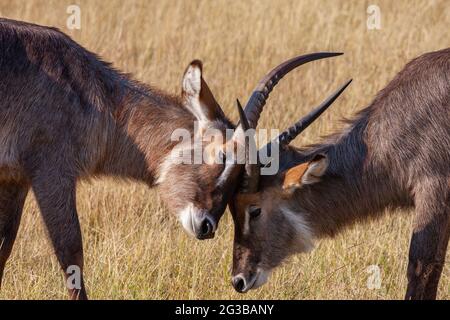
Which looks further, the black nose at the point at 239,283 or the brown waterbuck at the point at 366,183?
the black nose at the point at 239,283

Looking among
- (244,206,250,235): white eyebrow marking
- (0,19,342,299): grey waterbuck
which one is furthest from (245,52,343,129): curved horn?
(244,206,250,235): white eyebrow marking

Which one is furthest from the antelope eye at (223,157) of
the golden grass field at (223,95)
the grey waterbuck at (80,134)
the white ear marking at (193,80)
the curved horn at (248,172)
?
the golden grass field at (223,95)

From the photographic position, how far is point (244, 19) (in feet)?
37.8

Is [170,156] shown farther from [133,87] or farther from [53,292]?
[53,292]

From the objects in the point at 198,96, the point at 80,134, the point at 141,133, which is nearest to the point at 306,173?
the point at 198,96

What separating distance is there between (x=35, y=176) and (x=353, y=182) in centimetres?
188

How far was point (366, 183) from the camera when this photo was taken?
6.71 metres

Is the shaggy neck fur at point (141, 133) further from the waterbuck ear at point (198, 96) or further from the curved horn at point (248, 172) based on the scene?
the curved horn at point (248, 172)

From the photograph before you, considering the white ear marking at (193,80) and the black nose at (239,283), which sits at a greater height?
the white ear marking at (193,80)

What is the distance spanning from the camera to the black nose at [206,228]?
6.43 metres

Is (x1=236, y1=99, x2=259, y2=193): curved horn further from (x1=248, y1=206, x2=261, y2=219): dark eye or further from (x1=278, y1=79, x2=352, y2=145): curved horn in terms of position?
(x1=278, y1=79, x2=352, y2=145): curved horn

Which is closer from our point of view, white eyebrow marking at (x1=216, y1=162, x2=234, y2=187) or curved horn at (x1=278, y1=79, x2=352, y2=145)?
white eyebrow marking at (x1=216, y1=162, x2=234, y2=187)

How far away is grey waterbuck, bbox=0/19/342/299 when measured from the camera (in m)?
6.41
